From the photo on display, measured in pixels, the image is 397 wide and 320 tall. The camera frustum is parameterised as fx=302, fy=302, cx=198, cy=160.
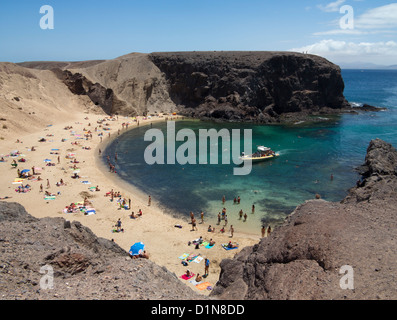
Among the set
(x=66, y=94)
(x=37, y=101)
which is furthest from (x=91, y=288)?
(x=66, y=94)

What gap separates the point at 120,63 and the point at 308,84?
45.6 m

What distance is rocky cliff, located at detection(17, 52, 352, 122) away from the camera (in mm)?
65875

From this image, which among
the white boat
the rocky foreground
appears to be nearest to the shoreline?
the rocky foreground

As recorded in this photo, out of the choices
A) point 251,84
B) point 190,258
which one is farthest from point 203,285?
point 251,84

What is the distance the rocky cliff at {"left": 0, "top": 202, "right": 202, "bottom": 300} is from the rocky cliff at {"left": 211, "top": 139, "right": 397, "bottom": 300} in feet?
8.69

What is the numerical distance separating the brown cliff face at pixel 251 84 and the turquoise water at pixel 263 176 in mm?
16463

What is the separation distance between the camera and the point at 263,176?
34125mm

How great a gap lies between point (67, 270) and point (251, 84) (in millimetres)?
64118

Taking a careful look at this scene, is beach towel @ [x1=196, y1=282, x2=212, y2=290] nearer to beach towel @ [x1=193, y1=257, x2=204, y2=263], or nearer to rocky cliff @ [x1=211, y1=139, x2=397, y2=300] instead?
beach towel @ [x1=193, y1=257, x2=204, y2=263]

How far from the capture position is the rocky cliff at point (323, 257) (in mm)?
9164

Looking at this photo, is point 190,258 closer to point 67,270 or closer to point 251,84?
point 67,270

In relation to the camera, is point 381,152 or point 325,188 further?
point 381,152
